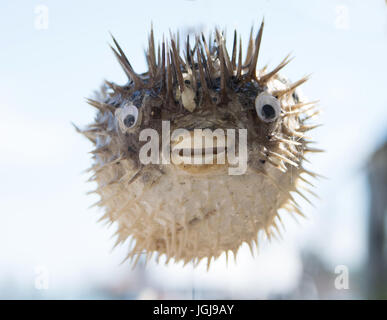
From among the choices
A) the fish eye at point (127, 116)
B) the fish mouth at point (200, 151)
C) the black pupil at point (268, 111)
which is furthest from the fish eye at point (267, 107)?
the fish eye at point (127, 116)

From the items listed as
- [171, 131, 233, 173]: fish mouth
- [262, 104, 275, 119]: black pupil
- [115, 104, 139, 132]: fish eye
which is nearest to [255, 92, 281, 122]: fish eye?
[262, 104, 275, 119]: black pupil

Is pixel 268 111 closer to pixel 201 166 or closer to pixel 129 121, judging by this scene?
pixel 201 166

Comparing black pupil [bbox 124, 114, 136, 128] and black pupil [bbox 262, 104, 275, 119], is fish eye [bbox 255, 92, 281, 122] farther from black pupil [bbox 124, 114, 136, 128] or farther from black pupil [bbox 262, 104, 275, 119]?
black pupil [bbox 124, 114, 136, 128]

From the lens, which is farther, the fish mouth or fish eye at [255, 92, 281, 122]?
fish eye at [255, 92, 281, 122]

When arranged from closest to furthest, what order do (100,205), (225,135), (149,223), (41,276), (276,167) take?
(225,135) < (276,167) < (149,223) < (100,205) < (41,276)

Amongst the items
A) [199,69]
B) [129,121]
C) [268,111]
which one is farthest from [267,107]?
[129,121]
